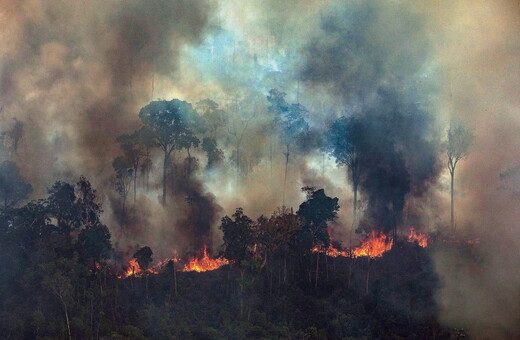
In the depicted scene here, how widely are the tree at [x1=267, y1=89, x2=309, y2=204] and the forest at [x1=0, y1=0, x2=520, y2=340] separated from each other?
0.41 meters

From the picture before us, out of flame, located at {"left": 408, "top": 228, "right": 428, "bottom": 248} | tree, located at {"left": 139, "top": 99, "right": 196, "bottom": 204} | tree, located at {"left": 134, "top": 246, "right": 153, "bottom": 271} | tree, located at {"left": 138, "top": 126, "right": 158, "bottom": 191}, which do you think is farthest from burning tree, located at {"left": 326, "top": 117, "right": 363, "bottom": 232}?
tree, located at {"left": 134, "top": 246, "right": 153, "bottom": 271}

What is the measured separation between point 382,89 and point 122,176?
163 feet

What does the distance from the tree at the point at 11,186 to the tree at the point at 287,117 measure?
43.5 metres

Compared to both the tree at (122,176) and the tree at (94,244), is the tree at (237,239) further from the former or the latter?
the tree at (122,176)

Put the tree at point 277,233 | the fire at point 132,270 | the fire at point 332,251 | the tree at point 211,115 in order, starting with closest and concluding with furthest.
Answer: the fire at point 132,270 → the tree at point 277,233 → the fire at point 332,251 → the tree at point 211,115

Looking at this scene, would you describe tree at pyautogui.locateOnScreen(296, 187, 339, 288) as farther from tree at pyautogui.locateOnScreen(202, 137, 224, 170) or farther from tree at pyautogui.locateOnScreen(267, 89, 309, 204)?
tree at pyautogui.locateOnScreen(202, 137, 224, 170)

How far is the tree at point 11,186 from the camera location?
90.0 m

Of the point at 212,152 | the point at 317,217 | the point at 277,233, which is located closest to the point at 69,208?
the point at 277,233

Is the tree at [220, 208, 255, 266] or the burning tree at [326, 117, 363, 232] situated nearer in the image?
the tree at [220, 208, 255, 266]

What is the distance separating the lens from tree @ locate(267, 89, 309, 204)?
10756 cm

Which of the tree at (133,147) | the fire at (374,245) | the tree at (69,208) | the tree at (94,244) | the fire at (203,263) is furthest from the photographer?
A: the tree at (133,147)

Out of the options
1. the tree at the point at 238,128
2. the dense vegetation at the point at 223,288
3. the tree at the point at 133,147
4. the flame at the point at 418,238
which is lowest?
the dense vegetation at the point at 223,288

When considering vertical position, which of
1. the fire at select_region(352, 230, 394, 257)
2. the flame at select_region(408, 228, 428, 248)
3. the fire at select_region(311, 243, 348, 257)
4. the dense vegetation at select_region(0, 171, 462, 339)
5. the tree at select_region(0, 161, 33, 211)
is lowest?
the dense vegetation at select_region(0, 171, 462, 339)

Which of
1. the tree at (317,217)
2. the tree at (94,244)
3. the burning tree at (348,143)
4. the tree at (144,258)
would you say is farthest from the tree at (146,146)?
the burning tree at (348,143)
